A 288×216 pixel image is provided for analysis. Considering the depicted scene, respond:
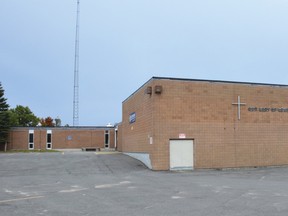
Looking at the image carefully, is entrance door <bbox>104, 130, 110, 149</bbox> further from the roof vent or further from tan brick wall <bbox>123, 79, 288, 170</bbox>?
the roof vent

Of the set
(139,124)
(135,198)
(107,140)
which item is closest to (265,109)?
(139,124)

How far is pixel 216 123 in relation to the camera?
25.0 m

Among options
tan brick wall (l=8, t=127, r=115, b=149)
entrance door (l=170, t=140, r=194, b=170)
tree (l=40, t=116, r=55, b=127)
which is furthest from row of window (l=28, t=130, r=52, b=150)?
tree (l=40, t=116, r=55, b=127)

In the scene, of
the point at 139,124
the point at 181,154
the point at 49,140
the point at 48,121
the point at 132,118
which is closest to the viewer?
the point at 181,154

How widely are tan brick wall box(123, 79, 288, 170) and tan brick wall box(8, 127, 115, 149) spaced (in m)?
24.8

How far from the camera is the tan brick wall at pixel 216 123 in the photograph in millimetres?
23891

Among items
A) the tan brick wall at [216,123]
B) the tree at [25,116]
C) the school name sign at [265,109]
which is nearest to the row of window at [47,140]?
the tan brick wall at [216,123]

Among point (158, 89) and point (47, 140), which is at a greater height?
point (158, 89)

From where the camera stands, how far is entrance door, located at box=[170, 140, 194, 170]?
2394 cm

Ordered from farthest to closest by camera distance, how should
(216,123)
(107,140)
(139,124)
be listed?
(107,140) < (139,124) < (216,123)

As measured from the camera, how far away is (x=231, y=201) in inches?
446

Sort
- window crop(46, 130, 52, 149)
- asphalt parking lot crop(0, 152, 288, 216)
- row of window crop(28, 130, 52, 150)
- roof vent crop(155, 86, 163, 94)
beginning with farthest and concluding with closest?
window crop(46, 130, 52, 149)
row of window crop(28, 130, 52, 150)
roof vent crop(155, 86, 163, 94)
asphalt parking lot crop(0, 152, 288, 216)

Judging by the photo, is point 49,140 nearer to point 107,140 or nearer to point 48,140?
point 48,140

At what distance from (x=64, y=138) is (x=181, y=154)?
1170 inches
